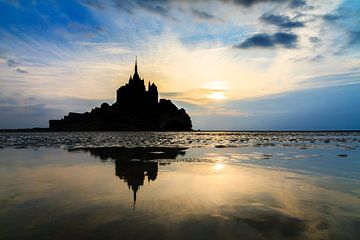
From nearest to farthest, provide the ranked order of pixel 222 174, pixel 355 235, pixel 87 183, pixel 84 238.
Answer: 1. pixel 84 238
2. pixel 355 235
3. pixel 87 183
4. pixel 222 174

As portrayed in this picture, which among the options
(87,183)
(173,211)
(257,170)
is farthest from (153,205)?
(257,170)

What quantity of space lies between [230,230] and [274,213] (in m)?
1.85

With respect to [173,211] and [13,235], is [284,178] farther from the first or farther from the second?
[13,235]

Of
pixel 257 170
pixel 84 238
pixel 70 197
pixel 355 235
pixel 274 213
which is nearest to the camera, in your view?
pixel 84 238

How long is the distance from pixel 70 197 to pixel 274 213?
5.86m

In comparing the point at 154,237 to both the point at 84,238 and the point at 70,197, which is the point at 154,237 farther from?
the point at 70,197

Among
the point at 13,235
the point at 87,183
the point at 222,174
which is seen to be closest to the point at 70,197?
the point at 87,183

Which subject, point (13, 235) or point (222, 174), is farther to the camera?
point (222, 174)

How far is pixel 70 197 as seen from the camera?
8992 millimetres

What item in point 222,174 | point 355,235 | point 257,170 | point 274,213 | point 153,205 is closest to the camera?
point 355,235

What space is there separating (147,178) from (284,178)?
5.88 m

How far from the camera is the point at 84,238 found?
5457mm

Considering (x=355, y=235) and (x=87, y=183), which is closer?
Result: (x=355, y=235)

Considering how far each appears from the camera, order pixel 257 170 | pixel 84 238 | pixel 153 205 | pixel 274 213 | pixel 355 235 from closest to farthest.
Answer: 1. pixel 84 238
2. pixel 355 235
3. pixel 274 213
4. pixel 153 205
5. pixel 257 170
